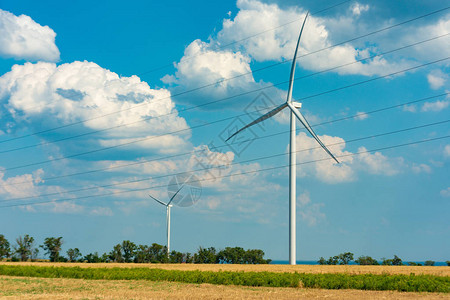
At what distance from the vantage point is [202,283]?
2322 inches

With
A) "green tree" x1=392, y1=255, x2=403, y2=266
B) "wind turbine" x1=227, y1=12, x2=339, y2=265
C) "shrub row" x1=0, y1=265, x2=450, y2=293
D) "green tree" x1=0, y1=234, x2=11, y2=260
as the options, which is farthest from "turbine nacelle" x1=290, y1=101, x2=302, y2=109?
"green tree" x1=0, y1=234, x2=11, y2=260

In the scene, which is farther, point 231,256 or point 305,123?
point 231,256

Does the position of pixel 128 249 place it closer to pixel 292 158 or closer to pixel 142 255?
pixel 142 255

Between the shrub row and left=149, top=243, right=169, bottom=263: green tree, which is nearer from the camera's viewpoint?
the shrub row

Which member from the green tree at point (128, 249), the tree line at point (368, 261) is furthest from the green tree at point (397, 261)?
the green tree at point (128, 249)

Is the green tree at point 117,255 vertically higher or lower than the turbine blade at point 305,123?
lower

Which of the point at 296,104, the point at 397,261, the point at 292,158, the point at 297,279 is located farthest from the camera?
the point at 397,261

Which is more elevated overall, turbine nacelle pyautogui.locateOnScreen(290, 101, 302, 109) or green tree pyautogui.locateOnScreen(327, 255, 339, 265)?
turbine nacelle pyautogui.locateOnScreen(290, 101, 302, 109)

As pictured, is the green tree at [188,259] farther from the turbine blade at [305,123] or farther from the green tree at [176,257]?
the turbine blade at [305,123]

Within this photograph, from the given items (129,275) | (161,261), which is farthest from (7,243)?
(129,275)

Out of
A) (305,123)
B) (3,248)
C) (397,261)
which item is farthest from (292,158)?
(3,248)

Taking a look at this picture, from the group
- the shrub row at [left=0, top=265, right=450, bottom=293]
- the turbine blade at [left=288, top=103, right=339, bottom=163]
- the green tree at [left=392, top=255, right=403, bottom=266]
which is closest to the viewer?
the shrub row at [left=0, top=265, right=450, bottom=293]

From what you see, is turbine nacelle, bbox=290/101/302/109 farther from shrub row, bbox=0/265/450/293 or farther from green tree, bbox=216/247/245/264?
green tree, bbox=216/247/245/264

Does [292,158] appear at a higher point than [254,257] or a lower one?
higher
